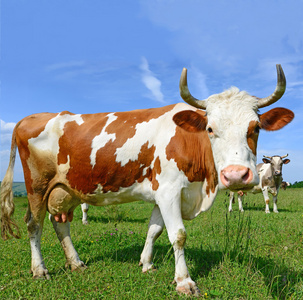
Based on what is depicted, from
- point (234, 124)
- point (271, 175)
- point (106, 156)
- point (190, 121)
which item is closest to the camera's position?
point (234, 124)

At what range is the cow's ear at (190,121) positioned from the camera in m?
4.25

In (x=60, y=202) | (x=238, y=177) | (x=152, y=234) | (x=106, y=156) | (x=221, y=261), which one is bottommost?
(x=221, y=261)

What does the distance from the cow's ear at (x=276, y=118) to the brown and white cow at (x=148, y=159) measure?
0.04 feet

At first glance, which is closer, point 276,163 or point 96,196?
point 96,196

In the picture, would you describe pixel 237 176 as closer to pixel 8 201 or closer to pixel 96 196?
pixel 96 196

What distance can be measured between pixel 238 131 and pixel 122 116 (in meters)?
2.21

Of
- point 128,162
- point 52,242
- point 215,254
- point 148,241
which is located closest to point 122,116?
point 128,162

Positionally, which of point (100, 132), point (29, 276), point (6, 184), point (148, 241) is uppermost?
point (100, 132)

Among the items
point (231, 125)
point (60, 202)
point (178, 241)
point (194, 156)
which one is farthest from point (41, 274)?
point (231, 125)

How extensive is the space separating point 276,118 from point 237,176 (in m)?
1.37

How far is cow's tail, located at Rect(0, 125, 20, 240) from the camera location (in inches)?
221

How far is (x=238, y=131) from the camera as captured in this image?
12.0 ft

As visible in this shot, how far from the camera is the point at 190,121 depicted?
4.30 m

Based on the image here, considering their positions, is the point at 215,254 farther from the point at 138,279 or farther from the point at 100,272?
the point at 100,272
